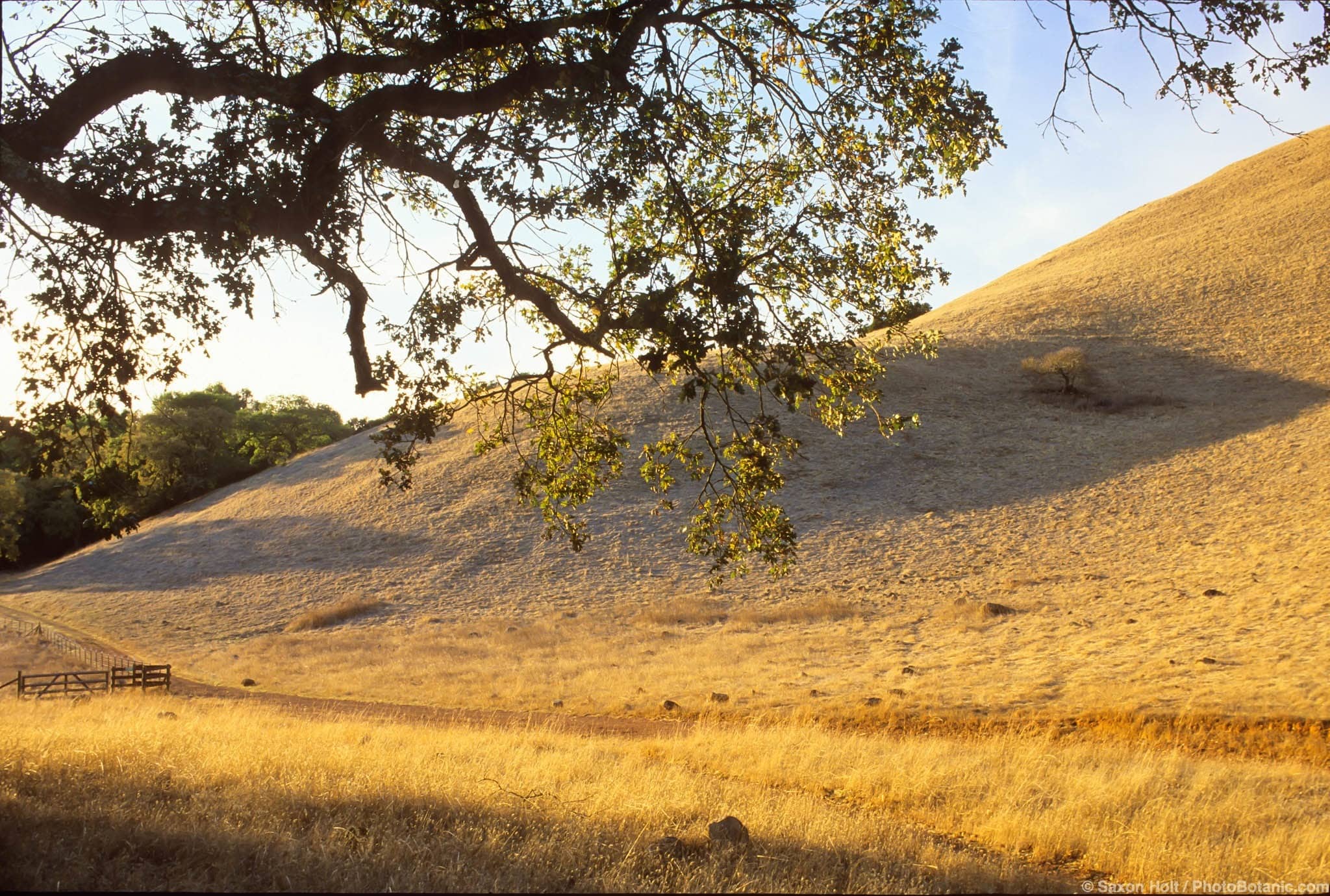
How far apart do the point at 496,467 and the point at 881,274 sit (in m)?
39.5

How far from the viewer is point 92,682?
75.2 ft

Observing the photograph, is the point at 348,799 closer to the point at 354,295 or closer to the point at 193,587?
the point at 354,295

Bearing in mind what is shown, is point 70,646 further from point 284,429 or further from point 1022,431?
point 1022,431

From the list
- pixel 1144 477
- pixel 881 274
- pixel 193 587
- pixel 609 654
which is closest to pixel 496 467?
pixel 193 587

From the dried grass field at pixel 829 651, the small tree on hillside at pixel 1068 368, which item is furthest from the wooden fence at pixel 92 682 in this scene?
the small tree on hillside at pixel 1068 368

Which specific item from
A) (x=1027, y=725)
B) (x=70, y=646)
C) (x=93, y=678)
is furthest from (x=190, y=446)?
(x=70, y=646)

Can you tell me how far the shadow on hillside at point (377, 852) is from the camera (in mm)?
5727

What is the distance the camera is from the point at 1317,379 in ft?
139

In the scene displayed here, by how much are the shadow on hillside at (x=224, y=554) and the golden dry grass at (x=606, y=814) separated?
2946cm

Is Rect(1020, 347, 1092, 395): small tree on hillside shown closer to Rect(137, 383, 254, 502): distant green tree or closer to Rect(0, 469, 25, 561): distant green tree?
Rect(137, 383, 254, 502): distant green tree

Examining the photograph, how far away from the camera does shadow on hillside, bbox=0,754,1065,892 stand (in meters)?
5.73

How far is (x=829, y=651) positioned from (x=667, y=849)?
18.0 meters

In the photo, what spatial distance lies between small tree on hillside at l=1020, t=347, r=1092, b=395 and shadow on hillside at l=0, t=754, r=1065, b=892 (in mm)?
44674

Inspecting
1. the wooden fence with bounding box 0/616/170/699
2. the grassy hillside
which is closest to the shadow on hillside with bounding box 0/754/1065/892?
the grassy hillside
